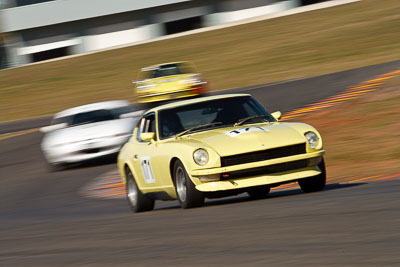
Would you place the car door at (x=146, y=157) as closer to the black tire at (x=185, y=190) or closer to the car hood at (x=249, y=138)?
the black tire at (x=185, y=190)

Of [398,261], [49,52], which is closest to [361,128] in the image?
[398,261]

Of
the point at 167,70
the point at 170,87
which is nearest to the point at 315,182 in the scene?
the point at 170,87

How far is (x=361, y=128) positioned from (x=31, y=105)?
27.4 m

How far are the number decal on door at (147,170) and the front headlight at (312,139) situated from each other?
6.41ft

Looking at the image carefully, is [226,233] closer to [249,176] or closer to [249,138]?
[249,176]

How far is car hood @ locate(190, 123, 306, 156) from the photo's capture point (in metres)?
8.88

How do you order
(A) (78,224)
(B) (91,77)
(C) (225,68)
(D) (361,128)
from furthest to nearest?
(B) (91,77), (C) (225,68), (D) (361,128), (A) (78,224)

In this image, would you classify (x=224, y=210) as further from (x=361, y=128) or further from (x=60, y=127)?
(x=60, y=127)

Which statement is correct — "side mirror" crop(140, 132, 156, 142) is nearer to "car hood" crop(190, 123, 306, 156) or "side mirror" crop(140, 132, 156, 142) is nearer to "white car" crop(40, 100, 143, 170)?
"car hood" crop(190, 123, 306, 156)

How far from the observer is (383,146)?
44.8ft

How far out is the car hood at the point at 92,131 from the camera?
17.7 m

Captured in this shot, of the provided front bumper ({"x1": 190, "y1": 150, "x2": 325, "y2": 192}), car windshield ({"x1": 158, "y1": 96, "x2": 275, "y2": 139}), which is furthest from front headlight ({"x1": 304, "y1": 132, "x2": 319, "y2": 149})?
car windshield ({"x1": 158, "y1": 96, "x2": 275, "y2": 139})

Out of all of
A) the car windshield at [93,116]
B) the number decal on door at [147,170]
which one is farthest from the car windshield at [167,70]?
the number decal on door at [147,170]

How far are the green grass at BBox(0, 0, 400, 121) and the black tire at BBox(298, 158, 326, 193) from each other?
22.7 meters
